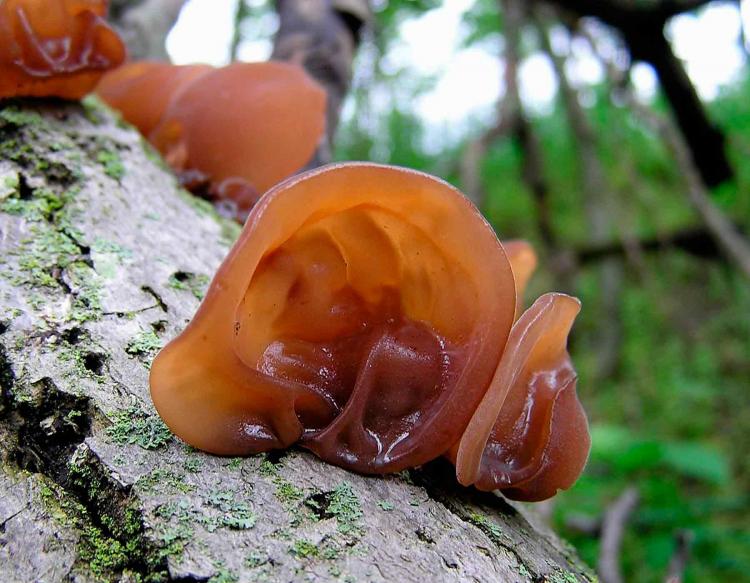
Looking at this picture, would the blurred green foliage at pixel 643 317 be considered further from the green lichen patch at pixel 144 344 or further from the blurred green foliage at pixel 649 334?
the green lichen patch at pixel 144 344

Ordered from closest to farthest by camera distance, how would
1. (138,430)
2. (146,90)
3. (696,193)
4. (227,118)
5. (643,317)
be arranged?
(138,430) < (227,118) < (146,90) < (696,193) < (643,317)

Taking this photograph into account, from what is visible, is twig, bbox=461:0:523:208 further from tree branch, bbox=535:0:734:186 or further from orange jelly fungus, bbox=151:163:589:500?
orange jelly fungus, bbox=151:163:589:500

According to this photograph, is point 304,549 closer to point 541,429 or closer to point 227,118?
point 541,429

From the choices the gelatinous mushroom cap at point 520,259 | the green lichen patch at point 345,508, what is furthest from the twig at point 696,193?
the green lichen patch at point 345,508

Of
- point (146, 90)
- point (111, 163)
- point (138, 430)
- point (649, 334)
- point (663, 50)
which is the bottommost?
point (649, 334)

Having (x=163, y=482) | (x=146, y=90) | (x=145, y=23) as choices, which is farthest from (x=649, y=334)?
(x=163, y=482)

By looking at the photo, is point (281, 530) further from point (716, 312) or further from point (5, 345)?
point (716, 312)
